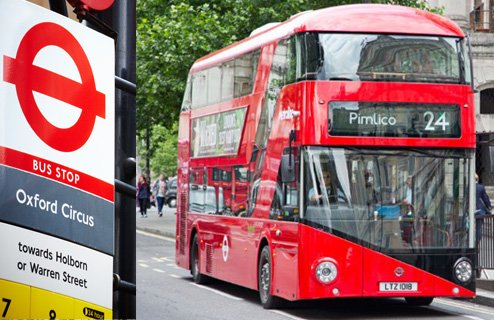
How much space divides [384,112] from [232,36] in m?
20.4

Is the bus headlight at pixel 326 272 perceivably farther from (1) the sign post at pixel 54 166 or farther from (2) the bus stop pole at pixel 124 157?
(1) the sign post at pixel 54 166

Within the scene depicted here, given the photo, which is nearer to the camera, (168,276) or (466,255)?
(466,255)

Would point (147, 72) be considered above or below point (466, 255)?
above

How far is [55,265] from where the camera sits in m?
3.85

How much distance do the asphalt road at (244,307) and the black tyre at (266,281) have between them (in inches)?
5.5

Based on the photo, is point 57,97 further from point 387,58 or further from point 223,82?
point 223,82

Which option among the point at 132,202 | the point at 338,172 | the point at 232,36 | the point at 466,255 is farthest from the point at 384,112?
the point at 232,36

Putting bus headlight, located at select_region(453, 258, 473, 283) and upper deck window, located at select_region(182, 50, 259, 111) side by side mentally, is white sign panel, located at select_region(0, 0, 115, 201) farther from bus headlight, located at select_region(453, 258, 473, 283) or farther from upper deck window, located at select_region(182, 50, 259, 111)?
upper deck window, located at select_region(182, 50, 259, 111)

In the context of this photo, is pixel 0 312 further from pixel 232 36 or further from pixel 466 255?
pixel 232 36

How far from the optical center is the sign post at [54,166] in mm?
3680

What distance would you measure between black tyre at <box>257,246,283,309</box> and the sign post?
1191 centimetres

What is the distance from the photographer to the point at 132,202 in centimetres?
441

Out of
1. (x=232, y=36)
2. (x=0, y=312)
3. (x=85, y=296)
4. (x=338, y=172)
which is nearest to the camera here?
(x=0, y=312)

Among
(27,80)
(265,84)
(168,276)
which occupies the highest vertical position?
(265,84)
